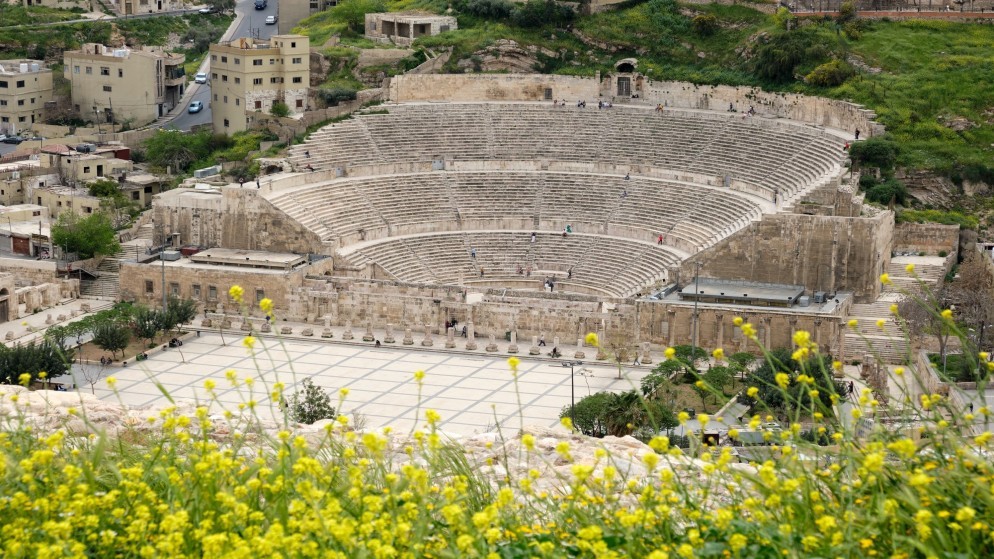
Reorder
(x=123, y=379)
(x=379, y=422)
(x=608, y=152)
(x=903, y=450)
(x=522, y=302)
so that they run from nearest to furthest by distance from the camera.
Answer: (x=903, y=450), (x=379, y=422), (x=123, y=379), (x=522, y=302), (x=608, y=152)

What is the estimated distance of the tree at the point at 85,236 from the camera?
66.2 metres

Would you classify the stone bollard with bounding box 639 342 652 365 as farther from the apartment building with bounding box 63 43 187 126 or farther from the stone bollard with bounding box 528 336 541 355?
the apartment building with bounding box 63 43 187 126

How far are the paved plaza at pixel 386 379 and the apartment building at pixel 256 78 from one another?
21.7 meters

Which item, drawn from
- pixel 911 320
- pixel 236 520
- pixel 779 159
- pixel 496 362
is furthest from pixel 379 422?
pixel 236 520

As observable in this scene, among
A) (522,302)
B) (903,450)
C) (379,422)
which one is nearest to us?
(903,450)

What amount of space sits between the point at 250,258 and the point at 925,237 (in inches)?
1107

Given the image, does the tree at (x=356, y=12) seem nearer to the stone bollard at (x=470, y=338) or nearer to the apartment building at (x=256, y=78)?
the apartment building at (x=256, y=78)

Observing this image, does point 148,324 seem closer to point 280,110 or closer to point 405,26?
point 280,110

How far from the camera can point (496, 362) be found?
57.3 meters

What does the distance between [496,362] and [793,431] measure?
1610 inches

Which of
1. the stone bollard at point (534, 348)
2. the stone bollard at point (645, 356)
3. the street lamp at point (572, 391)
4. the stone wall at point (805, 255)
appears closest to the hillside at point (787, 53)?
the stone wall at point (805, 255)

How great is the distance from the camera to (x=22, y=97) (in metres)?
88.7

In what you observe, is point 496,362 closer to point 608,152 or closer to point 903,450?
point 608,152

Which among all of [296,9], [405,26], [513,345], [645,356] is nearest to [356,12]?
[405,26]
